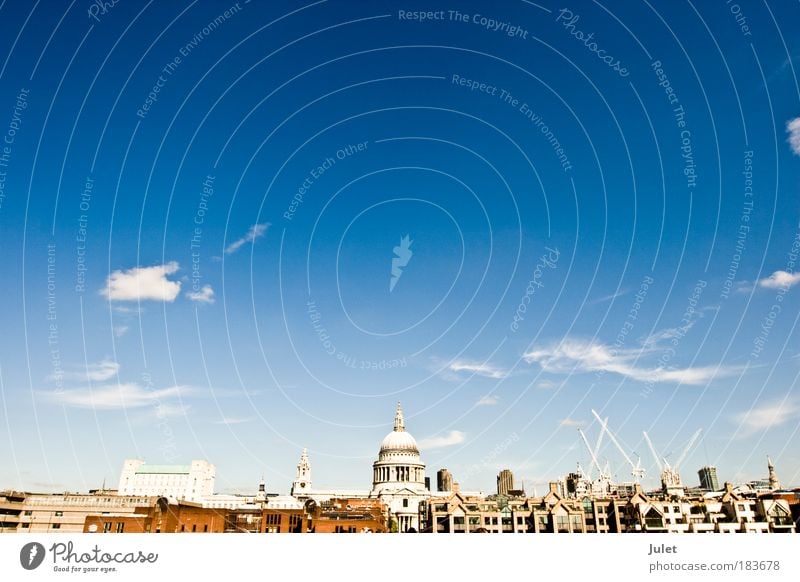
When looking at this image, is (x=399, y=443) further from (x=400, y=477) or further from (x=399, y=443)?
(x=400, y=477)

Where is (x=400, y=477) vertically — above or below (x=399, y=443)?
below

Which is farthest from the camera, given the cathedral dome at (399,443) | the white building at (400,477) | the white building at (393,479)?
the cathedral dome at (399,443)

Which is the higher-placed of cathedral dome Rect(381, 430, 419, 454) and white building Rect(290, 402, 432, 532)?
cathedral dome Rect(381, 430, 419, 454)

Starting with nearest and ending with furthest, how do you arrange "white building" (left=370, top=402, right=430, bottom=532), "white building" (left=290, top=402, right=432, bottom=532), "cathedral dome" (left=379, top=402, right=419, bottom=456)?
"white building" (left=370, top=402, right=430, bottom=532) → "white building" (left=290, top=402, right=432, bottom=532) → "cathedral dome" (left=379, top=402, right=419, bottom=456)

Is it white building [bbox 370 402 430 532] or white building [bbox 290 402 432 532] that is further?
white building [bbox 290 402 432 532]

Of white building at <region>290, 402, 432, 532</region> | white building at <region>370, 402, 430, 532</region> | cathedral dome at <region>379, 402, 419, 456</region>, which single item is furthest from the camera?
cathedral dome at <region>379, 402, 419, 456</region>

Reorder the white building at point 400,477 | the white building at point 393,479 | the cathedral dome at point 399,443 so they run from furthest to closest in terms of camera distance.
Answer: the cathedral dome at point 399,443, the white building at point 393,479, the white building at point 400,477

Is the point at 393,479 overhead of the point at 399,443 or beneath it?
beneath

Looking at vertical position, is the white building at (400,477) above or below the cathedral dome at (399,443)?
below

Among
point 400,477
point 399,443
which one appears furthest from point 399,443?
point 400,477

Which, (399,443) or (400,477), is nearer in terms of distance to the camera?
(400,477)

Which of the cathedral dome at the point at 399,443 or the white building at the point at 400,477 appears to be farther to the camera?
the cathedral dome at the point at 399,443
